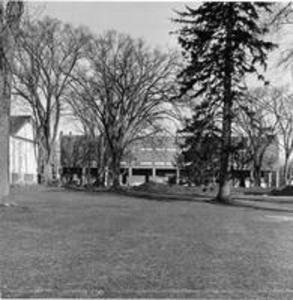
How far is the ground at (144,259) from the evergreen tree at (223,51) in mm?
12501

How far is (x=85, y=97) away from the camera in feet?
133

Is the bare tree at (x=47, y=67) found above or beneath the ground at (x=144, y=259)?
above

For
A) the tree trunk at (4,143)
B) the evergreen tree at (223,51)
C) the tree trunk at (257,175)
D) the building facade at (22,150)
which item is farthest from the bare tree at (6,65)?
the tree trunk at (257,175)

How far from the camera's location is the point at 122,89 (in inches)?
1565

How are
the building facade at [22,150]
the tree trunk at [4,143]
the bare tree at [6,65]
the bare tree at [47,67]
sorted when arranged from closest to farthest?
the bare tree at [6,65] → the tree trunk at [4,143] → the bare tree at [47,67] → the building facade at [22,150]

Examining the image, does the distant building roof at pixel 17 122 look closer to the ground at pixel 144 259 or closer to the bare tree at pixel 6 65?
the bare tree at pixel 6 65

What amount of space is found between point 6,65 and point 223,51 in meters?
13.0

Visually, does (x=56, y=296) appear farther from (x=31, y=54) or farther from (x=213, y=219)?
(x=31, y=54)

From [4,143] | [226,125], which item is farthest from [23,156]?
[4,143]

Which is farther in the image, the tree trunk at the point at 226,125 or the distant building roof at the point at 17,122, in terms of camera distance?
the distant building roof at the point at 17,122

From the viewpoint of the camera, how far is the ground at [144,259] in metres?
6.16

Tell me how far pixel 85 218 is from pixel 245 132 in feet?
128

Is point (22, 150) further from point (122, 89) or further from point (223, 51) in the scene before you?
point (223, 51)

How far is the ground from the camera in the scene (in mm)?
6164
